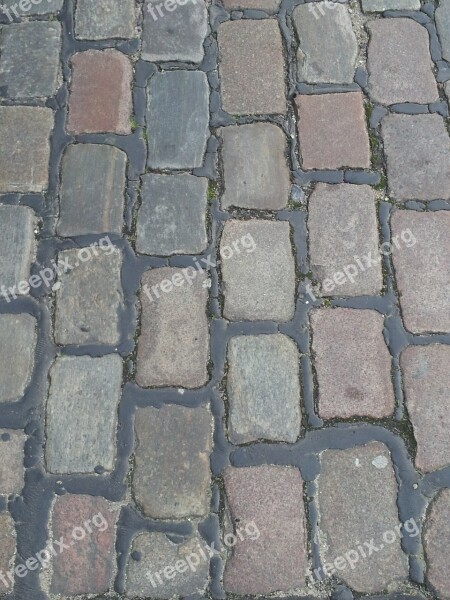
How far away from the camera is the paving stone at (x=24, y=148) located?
7.91 ft

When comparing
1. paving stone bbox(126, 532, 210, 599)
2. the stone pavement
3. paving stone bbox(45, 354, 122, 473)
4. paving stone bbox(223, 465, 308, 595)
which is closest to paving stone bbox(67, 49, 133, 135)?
the stone pavement

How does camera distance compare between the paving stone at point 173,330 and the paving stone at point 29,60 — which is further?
the paving stone at point 29,60

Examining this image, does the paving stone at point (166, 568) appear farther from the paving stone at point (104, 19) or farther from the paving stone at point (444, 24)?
the paving stone at point (444, 24)

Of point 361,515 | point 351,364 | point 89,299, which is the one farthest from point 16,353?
Answer: point 361,515

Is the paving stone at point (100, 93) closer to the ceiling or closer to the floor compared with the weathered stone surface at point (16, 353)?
closer to the ceiling

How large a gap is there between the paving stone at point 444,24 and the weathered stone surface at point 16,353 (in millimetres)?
1968

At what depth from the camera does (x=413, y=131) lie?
8.14 ft

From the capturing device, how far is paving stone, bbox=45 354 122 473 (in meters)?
2.11

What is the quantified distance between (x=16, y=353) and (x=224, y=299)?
75cm

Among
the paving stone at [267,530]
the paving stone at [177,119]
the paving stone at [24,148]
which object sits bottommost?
the paving stone at [267,530]

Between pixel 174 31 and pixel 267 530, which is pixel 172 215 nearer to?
pixel 174 31

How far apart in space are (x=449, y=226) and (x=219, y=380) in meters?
1.03

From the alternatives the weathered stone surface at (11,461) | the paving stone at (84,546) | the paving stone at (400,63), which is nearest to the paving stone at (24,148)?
the weathered stone surface at (11,461)

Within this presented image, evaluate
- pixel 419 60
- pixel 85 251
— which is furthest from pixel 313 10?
pixel 85 251
